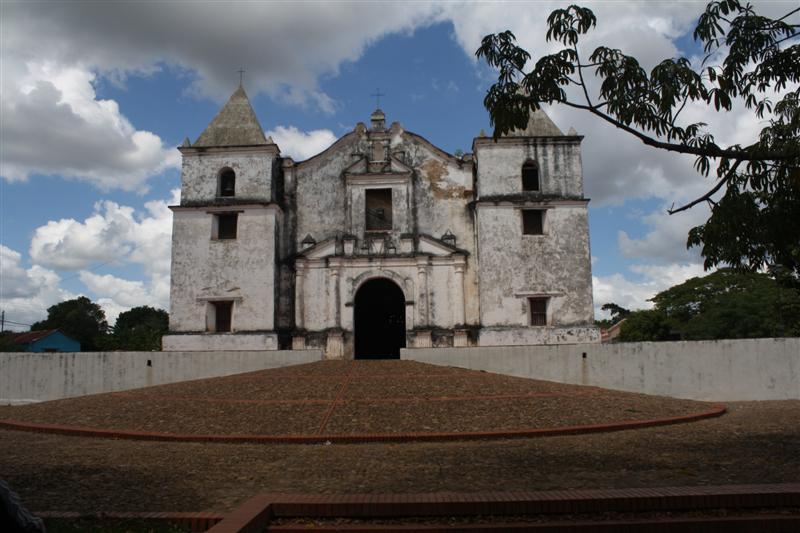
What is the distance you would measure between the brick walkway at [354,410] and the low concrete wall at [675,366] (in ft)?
5.89

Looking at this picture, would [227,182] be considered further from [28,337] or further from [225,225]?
[28,337]

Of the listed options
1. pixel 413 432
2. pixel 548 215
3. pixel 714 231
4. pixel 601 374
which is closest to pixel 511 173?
pixel 548 215

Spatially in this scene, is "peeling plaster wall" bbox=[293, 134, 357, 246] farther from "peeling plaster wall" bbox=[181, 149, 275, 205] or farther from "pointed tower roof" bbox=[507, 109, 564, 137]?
"pointed tower roof" bbox=[507, 109, 564, 137]

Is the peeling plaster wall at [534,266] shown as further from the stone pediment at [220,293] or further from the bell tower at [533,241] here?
the stone pediment at [220,293]

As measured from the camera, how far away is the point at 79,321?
202 feet

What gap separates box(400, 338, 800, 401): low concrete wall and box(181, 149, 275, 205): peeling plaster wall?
1057cm

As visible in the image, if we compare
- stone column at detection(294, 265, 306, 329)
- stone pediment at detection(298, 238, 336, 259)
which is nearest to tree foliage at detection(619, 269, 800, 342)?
Answer: stone pediment at detection(298, 238, 336, 259)

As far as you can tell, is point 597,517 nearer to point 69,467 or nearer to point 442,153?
point 69,467

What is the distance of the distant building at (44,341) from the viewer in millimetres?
47031

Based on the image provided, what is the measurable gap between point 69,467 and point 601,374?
1260 centimetres

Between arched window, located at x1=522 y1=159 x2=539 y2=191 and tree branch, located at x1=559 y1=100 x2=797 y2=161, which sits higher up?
arched window, located at x1=522 y1=159 x2=539 y2=191

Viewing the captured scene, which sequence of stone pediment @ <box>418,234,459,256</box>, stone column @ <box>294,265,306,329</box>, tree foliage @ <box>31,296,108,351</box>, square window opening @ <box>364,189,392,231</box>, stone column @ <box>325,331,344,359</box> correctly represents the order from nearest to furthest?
stone column @ <box>325,331,344,359</box> < stone column @ <box>294,265,306,329</box> < stone pediment @ <box>418,234,459,256</box> < square window opening @ <box>364,189,392,231</box> < tree foliage @ <box>31,296,108,351</box>

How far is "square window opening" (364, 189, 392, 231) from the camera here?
23.5m

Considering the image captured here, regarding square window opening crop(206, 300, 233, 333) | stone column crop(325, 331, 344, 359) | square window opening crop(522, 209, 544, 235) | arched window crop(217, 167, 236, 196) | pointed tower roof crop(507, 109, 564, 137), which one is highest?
pointed tower roof crop(507, 109, 564, 137)
